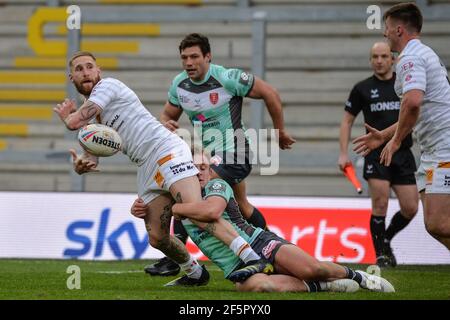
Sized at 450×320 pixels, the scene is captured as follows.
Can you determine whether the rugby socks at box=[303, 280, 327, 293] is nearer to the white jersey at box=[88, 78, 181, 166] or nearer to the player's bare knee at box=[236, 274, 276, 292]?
the player's bare knee at box=[236, 274, 276, 292]

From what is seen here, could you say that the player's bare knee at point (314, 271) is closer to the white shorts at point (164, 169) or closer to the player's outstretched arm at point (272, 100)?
the white shorts at point (164, 169)

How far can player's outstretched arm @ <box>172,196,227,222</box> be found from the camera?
23.7ft

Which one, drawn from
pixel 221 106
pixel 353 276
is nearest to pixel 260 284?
pixel 353 276

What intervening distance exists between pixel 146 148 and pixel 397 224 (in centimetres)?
353

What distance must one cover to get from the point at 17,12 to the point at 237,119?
341 inches

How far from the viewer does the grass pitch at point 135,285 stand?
6812mm

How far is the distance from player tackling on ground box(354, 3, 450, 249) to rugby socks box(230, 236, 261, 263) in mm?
1085

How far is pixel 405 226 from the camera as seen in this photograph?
34.3 feet

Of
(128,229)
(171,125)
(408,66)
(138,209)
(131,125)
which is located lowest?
(128,229)

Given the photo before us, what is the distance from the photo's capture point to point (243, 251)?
713cm

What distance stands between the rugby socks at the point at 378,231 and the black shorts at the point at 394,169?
431mm

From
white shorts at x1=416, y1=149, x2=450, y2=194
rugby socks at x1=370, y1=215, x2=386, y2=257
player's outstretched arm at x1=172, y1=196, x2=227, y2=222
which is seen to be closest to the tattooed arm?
player's outstretched arm at x1=172, y1=196, x2=227, y2=222

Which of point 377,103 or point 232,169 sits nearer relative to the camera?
point 232,169

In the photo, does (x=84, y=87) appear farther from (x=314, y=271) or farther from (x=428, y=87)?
(x=428, y=87)
